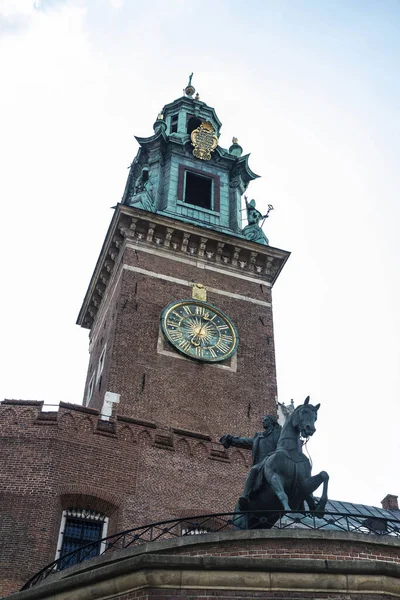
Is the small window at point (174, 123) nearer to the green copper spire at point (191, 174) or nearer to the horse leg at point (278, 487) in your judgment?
the green copper spire at point (191, 174)

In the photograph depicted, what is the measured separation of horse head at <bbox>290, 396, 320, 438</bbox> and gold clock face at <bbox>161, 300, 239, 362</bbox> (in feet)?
41.1

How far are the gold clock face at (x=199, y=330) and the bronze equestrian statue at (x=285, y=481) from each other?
41.6 ft

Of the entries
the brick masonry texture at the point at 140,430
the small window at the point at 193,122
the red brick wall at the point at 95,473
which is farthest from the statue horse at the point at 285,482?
Answer: the small window at the point at 193,122

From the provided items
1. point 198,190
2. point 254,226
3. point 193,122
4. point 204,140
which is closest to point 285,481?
point 254,226

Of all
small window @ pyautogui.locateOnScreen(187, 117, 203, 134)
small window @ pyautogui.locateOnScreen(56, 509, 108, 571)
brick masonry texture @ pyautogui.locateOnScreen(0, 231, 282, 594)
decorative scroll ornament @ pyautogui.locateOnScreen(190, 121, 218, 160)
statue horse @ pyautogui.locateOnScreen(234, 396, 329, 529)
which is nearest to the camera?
statue horse @ pyautogui.locateOnScreen(234, 396, 329, 529)

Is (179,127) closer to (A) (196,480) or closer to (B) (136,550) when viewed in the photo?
(A) (196,480)

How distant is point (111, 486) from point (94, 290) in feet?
49.1

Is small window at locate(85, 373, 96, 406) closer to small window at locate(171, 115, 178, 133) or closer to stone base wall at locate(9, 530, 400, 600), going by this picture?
small window at locate(171, 115, 178, 133)

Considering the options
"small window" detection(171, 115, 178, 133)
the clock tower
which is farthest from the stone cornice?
"small window" detection(171, 115, 178, 133)

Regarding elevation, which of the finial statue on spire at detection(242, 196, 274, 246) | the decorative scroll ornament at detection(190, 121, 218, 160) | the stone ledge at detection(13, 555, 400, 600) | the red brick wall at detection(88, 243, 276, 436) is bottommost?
the stone ledge at detection(13, 555, 400, 600)

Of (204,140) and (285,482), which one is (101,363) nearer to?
(204,140)

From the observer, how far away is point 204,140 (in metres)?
41.2

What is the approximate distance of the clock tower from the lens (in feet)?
92.8

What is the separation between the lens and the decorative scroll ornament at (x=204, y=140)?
40.4 meters
